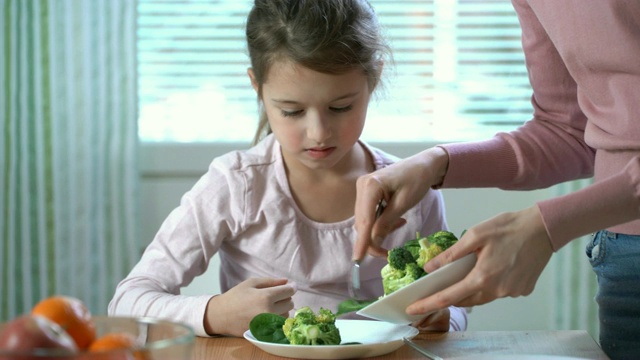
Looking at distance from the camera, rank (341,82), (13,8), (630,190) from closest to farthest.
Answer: (630,190) < (341,82) < (13,8)

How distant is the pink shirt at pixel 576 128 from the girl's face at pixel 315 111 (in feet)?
0.76

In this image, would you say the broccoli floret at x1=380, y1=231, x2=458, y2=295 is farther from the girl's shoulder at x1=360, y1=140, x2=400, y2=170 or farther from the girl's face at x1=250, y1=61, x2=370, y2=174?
the girl's shoulder at x1=360, y1=140, x2=400, y2=170

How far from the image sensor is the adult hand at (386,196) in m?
1.42

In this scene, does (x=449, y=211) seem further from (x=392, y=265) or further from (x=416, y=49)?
(x=392, y=265)

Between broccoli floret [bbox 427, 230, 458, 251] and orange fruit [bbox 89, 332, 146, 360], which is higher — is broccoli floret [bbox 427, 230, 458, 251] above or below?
below

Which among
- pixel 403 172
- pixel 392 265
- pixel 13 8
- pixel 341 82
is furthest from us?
pixel 13 8

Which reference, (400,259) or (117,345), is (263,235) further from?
(117,345)

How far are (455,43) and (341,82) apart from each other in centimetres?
160

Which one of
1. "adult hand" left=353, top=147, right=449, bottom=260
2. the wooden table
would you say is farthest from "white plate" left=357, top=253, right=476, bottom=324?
"adult hand" left=353, top=147, right=449, bottom=260

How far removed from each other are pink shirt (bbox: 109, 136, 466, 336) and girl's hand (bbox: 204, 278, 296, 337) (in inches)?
11.2

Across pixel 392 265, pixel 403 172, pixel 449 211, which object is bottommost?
pixel 449 211

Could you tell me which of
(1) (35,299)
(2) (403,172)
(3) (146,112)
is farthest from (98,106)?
(2) (403,172)

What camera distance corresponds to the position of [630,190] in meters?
1.20

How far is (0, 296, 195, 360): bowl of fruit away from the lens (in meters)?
0.62
